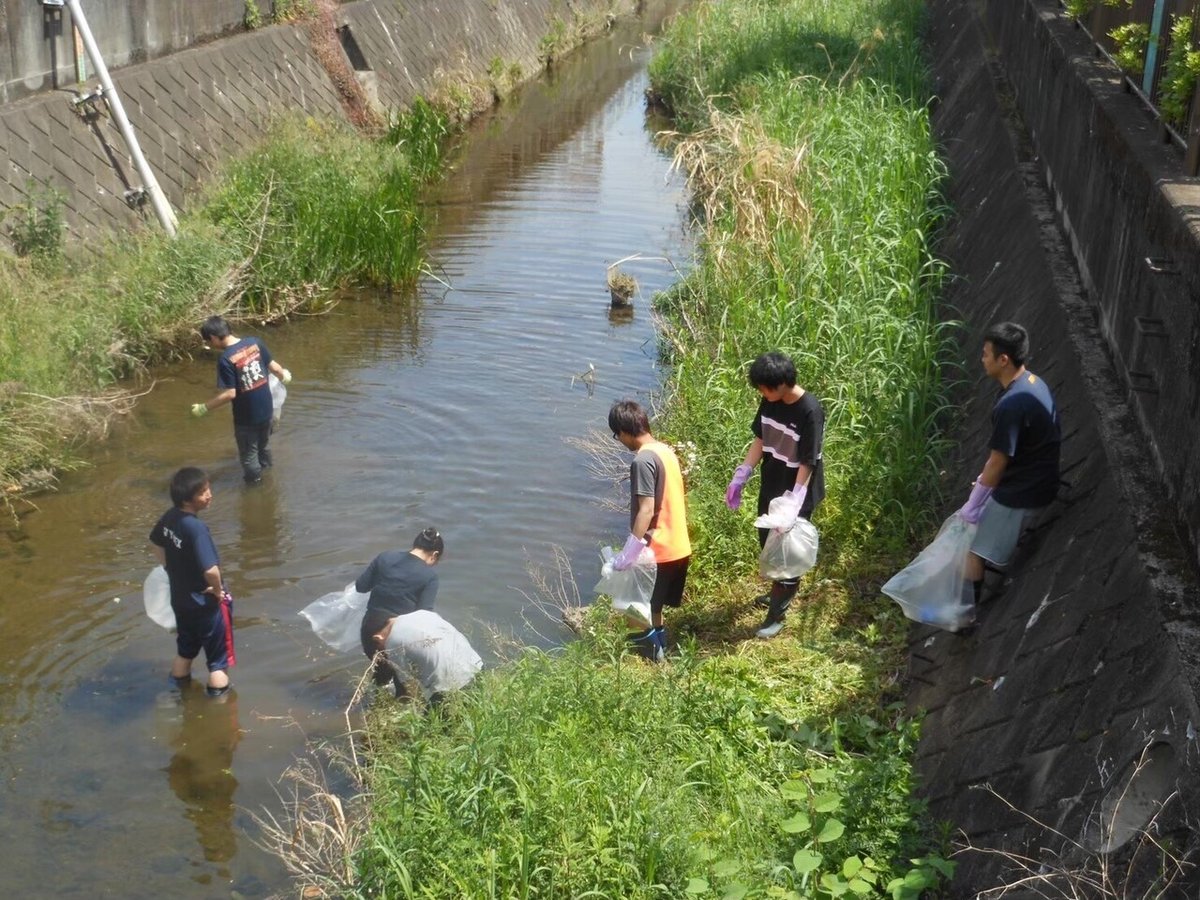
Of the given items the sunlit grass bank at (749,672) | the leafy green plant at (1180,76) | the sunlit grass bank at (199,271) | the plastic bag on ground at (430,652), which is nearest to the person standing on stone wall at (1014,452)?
the sunlit grass bank at (749,672)

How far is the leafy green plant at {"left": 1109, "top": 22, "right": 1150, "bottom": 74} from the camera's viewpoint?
7762mm

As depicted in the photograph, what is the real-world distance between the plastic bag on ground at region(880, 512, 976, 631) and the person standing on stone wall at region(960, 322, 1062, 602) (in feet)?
0.45

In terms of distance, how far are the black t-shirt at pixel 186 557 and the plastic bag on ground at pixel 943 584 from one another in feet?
11.5

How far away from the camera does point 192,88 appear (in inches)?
643

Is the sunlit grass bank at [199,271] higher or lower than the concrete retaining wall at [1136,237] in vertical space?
lower

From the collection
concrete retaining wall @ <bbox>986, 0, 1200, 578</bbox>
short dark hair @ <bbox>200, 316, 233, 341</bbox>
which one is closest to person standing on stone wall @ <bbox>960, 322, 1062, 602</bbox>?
concrete retaining wall @ <bbox>986, 0, 1200, 578</bbox>

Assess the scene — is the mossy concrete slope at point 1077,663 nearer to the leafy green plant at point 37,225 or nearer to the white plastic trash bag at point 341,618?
the white plastic trash bag at point 341,618

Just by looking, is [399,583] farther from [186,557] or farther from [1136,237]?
[1136,237]

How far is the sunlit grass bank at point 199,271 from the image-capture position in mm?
9961

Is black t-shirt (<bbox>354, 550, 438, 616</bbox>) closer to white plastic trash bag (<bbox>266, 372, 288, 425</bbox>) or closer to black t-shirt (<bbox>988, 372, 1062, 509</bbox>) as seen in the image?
black t-shirt (<bbox>988, 372, 1062, 509</bbox>)

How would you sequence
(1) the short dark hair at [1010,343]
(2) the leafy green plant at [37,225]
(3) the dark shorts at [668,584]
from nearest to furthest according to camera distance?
(1) the short dark hair at [1010,343]
(3) the dark shorts at [668,584]
(2) the leafy green plant at [37,225]

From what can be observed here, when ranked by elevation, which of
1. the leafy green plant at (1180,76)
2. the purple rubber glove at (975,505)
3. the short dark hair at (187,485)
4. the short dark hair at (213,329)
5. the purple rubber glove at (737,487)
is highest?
the leafy green plant at (1180,76)

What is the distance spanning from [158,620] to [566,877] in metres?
3.45

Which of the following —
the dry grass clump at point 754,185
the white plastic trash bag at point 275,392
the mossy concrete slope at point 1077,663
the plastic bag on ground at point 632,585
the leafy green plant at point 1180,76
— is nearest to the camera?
the mossy concrete slope at point 1077,663
